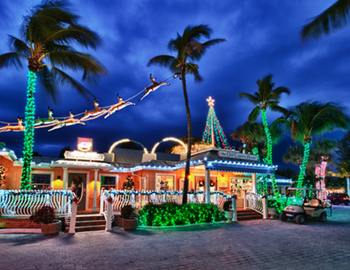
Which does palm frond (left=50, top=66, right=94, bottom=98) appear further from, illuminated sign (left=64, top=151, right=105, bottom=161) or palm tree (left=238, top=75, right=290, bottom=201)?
palm tree (left=238, top=75, right=290, bottom=201)

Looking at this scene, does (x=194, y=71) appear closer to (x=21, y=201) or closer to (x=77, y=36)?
(x=77, y=36)

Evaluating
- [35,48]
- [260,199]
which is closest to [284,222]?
[260,199]

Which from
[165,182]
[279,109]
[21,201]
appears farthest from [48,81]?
[279,109]

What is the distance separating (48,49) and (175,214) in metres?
9.58

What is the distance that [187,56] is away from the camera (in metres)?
13.6

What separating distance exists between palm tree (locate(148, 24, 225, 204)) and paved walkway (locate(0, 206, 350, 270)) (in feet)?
15.1

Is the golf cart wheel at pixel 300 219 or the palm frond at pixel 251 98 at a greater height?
the palm frond at pixel 251 98

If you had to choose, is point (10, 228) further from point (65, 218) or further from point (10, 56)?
point (10, 56)

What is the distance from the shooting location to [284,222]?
13.1 metres

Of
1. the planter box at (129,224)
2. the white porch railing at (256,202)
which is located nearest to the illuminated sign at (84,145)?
the planter box at (129,224)

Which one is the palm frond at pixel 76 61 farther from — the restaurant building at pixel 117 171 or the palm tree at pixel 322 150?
the palm tree at pixel 322 150

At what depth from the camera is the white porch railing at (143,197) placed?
12.0m

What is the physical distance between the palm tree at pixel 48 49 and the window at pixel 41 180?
17.4 ft

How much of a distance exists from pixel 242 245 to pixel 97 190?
11.1 m
